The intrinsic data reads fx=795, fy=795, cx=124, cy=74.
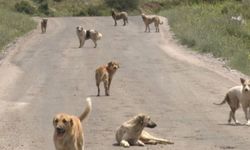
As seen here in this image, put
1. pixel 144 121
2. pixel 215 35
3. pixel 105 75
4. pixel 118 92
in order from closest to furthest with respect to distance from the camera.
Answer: pixel 144 121 < pixel 105 75 < pixel 118 92 < pixel 215 35

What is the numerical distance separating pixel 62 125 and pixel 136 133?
3557 millimetres

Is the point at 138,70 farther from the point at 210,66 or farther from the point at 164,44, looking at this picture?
the point at 164,44

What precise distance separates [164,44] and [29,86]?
14.9 metres

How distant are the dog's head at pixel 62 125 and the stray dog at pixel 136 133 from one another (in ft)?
10.7

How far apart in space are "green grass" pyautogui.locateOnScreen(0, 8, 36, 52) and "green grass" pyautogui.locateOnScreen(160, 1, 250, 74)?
8.66 m

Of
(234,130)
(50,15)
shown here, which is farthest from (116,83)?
(50,15)

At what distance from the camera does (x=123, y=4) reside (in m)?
78.2

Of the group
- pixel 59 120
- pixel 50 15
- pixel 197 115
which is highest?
pixel 59 120

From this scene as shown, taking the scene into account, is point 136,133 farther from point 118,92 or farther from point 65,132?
point 118,92

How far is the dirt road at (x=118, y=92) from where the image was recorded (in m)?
14.9

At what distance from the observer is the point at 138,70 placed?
92.3 feet

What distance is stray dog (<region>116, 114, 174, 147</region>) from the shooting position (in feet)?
43.9

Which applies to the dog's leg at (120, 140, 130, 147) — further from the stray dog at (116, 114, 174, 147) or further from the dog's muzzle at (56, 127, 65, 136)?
the dog's muzzle at (56, 127, 65, 136)

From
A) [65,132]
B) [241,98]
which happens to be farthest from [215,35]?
[65,132]
